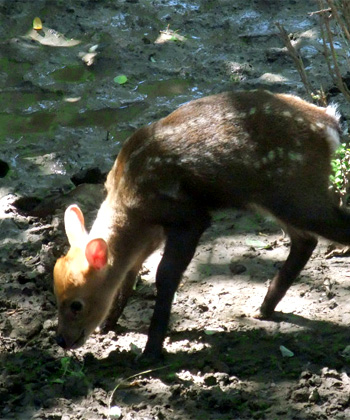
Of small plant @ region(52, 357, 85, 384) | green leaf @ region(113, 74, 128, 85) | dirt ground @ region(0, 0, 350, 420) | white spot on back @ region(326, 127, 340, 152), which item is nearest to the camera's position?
dirt ground @ region(0, 0, 350, 420)

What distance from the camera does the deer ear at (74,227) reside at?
17.7ft

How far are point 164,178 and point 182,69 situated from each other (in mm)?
3876

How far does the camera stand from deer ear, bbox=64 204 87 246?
5.40 metres

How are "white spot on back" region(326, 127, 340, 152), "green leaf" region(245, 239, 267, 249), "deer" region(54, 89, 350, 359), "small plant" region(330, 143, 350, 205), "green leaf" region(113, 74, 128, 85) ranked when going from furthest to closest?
1. "green leaf" region(113, 74, 128, 85)
2. "green leaf" region(245, 239, 267, 249)
3. "small plant" region(330, 143, 350, 205)
4. "white spot on back" region(326, 127, 340, 152)
5. "deer" region(54, 89, 350, 359)

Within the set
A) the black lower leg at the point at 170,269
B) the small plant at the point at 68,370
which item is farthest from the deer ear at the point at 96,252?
the small plant at the point at 68,370

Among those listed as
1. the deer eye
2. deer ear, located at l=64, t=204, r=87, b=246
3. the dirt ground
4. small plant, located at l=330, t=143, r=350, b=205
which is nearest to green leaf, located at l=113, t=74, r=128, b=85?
the dirt ground

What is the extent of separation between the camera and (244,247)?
6141 millimetres

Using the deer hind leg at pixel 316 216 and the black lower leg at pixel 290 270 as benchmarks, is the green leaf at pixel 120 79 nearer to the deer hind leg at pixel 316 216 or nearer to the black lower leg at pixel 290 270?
the black lower leg at pixel 290 270

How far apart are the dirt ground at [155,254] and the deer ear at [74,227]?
52 cm

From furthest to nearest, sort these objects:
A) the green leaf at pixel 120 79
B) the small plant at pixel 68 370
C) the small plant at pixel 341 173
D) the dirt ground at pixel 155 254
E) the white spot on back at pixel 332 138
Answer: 1. the green leaf at pixel 120 79
2. the small plant at pixel 341 173
3. the white spot on back at pixel 332 138
4. the small plant at pixel 68 370
5. the dirt ground at pixel 155 254

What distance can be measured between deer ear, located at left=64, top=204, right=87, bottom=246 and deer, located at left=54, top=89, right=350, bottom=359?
0.25ft

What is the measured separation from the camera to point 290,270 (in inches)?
211

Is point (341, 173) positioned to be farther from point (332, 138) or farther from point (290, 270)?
point (290, 270)

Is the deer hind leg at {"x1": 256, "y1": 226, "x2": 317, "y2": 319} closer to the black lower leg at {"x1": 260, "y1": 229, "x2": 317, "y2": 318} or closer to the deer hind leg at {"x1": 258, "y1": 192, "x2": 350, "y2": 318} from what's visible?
the black lower leg at {"x1": 260, "y1": 229, "x2": 317, "y2": 318}
